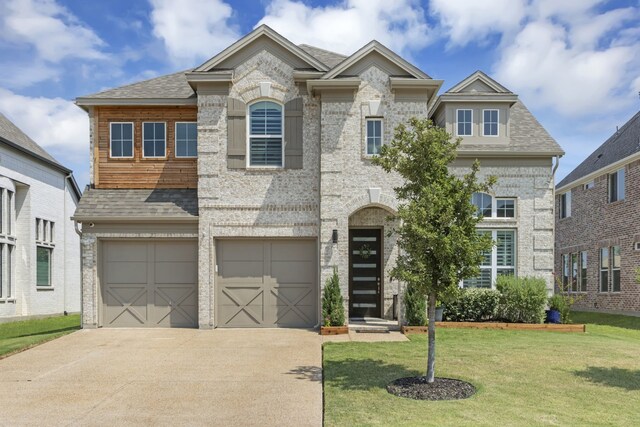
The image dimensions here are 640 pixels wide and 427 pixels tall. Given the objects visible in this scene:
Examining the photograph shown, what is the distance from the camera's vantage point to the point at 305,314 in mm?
14781

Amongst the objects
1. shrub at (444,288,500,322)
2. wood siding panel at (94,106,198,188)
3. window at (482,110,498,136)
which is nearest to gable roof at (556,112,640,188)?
window at (482,110,498,136)

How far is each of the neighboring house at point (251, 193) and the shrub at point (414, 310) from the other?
164cm

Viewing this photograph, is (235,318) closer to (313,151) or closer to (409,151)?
(313,151)

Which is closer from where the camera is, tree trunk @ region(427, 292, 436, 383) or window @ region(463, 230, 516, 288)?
tree trunk @ region(427, 292, 436, 383)

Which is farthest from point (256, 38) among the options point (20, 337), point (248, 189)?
point (20, 337)

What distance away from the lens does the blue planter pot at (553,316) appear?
1511 centimetres

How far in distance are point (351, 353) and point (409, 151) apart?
4.52m

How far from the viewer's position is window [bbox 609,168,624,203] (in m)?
21.4

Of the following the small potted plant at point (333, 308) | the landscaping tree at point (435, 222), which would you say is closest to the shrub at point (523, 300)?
the small potted plant at point (333, 308)

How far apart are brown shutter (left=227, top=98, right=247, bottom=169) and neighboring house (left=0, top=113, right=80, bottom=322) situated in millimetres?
10379

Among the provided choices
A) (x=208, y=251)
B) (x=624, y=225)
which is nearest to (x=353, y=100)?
(x=208, y=251)

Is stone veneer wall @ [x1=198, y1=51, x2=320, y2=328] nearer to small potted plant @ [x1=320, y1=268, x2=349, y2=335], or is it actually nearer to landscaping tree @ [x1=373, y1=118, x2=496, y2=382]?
small potted plant @ [x1=320, y1=268, x2=349, y2=335]

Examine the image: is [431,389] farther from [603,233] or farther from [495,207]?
[603,233]

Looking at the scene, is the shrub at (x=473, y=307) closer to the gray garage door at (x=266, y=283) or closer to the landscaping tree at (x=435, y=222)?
the gray garage door at (x=266, y=283)
